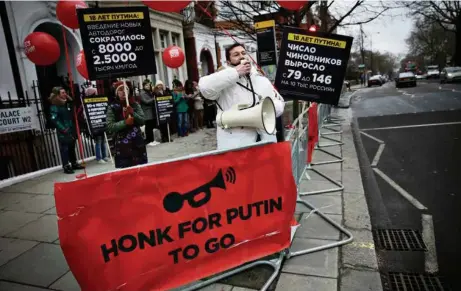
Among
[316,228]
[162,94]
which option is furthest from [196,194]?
[162,94]

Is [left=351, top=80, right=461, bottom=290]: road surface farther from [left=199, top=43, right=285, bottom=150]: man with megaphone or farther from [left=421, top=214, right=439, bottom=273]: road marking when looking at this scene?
[left=199, top=43, right=285, bottom=150]: man with megaphone

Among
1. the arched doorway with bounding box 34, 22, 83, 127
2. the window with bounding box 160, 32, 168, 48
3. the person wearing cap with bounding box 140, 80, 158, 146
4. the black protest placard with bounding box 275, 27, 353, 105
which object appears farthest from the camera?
the window with bounding box 160, 32, 168, 48

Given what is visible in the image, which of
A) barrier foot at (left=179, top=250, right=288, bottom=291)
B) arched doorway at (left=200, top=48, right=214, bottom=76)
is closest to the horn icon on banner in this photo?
barrier foot at (left=179, top=250, right=288, bottom=291)

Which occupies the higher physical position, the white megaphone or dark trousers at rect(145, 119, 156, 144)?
the white megaphone

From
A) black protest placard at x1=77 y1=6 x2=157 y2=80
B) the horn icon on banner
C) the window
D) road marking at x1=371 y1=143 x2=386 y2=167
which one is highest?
the window

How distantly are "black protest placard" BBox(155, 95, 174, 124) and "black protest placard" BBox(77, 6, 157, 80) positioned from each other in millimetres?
5528

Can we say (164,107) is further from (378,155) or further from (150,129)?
(378,155)

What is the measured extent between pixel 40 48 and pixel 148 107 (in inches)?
130

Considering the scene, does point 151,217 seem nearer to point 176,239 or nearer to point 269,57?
point 176,239

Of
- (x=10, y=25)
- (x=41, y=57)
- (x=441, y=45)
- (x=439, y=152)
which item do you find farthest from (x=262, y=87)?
(x=441, y=45)

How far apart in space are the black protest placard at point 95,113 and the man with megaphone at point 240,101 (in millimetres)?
5836

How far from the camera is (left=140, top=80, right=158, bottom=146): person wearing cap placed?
402 inches

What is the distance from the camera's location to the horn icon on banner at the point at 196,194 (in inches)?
102

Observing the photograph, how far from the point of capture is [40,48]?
7.79 m
